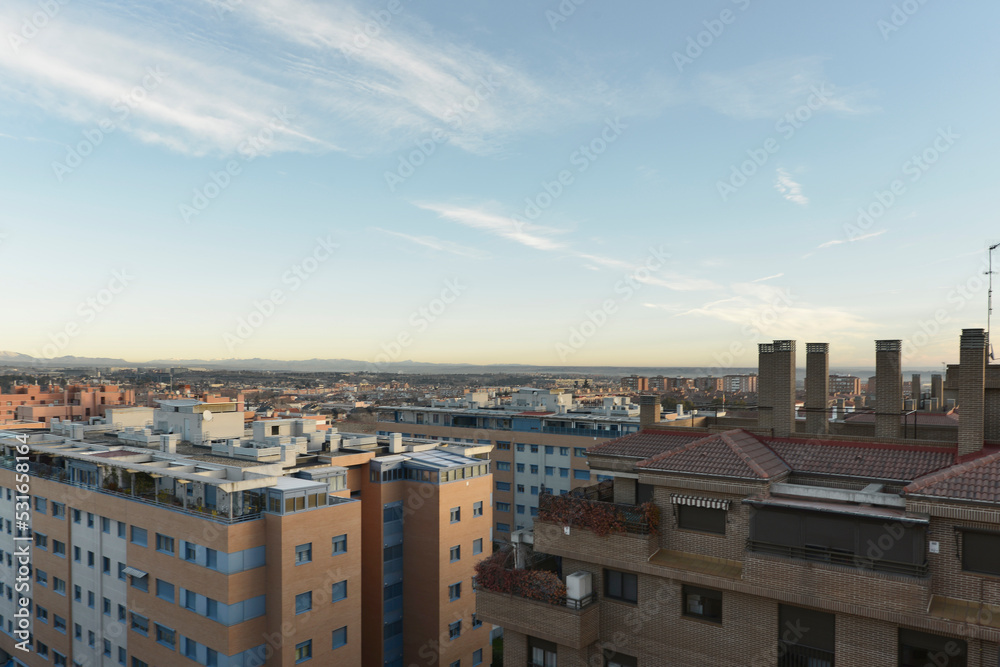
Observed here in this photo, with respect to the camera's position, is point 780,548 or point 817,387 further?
point 817,387

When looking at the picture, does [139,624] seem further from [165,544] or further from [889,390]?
[889,390]

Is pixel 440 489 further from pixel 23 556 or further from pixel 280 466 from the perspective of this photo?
pixel 23 556

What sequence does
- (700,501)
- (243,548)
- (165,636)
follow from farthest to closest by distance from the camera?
1. (165,636)
2. (243,548)
3. (700,501)

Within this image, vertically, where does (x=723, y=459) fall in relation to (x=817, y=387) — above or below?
below

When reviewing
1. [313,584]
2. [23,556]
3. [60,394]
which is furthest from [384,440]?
[60,394]

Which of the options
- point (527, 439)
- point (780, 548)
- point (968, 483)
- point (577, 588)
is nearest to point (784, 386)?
point (780, 548)

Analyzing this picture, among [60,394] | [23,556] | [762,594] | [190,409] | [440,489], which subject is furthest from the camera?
[60,394]

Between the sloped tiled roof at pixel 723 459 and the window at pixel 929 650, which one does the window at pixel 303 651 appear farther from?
the window at pixel 929 650
